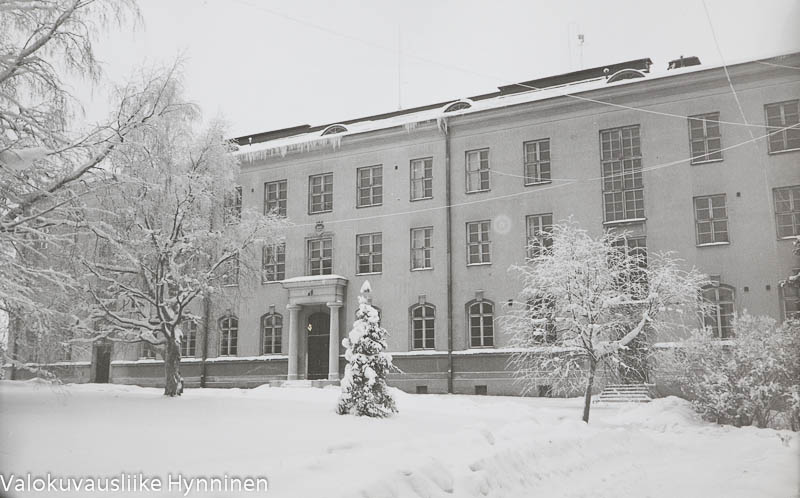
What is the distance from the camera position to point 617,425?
54.4 ft

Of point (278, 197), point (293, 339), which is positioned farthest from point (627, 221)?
point (278, 197)

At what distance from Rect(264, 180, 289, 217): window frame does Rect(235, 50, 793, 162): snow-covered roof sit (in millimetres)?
1304

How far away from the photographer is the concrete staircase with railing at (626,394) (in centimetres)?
2202

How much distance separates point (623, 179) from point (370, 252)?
35.3ft

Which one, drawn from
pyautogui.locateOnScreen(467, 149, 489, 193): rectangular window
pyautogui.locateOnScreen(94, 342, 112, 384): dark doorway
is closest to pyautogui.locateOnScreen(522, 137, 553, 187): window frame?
pyautogui.locateOnScreen(467, 149, 489, 193): rectangular window

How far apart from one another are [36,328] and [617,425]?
510 inches

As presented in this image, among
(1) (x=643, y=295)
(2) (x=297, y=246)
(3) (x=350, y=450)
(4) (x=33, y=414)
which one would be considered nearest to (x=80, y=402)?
(4) (x=33, y=414)

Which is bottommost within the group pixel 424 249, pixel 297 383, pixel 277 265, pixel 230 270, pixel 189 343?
pixel 297 383

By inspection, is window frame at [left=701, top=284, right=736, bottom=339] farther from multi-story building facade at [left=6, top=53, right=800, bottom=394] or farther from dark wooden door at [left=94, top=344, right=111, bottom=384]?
dark wooden door at [left=94, top=344, right=111, bottom=384]

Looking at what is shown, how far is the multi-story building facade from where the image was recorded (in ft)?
75.3

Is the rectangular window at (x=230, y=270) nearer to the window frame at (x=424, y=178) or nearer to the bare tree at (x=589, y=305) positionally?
the bare tree at (x=589, y=305)

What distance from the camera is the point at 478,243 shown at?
27.2 m

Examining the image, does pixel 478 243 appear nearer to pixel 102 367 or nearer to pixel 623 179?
pixel 623 179

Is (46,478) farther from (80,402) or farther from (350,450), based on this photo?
(80,402)
